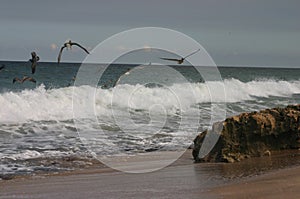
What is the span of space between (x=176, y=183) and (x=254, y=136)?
261cm

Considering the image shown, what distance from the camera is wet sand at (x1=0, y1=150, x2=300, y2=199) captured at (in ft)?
18.7

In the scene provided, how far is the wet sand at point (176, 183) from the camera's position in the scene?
5.70 metres

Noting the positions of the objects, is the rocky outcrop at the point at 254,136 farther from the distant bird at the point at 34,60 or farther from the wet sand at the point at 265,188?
the distant bird at the point at 34,60

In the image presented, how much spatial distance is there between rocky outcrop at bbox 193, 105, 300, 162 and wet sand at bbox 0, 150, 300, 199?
33cm

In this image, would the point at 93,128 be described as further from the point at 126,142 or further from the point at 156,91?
the point at 156,91

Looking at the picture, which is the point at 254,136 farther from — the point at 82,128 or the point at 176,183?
the point at 82,128

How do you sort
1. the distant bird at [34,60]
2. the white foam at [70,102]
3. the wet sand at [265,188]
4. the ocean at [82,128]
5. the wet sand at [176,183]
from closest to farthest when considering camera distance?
1. the wet sand at [265,188]
2. the wet sand at [176,183]
3. the distant bird at [34,60]
4. the ocean at [82,128]
5. the white foam at [70,102]

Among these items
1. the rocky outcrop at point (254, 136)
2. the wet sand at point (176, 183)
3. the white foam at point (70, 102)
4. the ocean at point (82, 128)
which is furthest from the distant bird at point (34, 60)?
the white foam at point (70, 102)

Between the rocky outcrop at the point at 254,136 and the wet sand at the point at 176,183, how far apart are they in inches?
12.9

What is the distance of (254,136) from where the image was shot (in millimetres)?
8398

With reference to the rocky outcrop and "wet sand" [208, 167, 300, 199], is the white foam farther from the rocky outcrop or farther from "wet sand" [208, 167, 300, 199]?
"wet sand" [208, 167, 300, 199]

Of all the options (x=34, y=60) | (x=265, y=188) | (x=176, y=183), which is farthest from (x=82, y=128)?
(x=265, y=188)

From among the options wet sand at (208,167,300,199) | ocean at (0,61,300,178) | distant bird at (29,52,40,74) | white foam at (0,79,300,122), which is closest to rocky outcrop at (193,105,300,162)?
wet sand at (208,167,300,199)

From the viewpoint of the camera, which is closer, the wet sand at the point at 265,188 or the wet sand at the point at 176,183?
the wet sand at the point at 265,188
